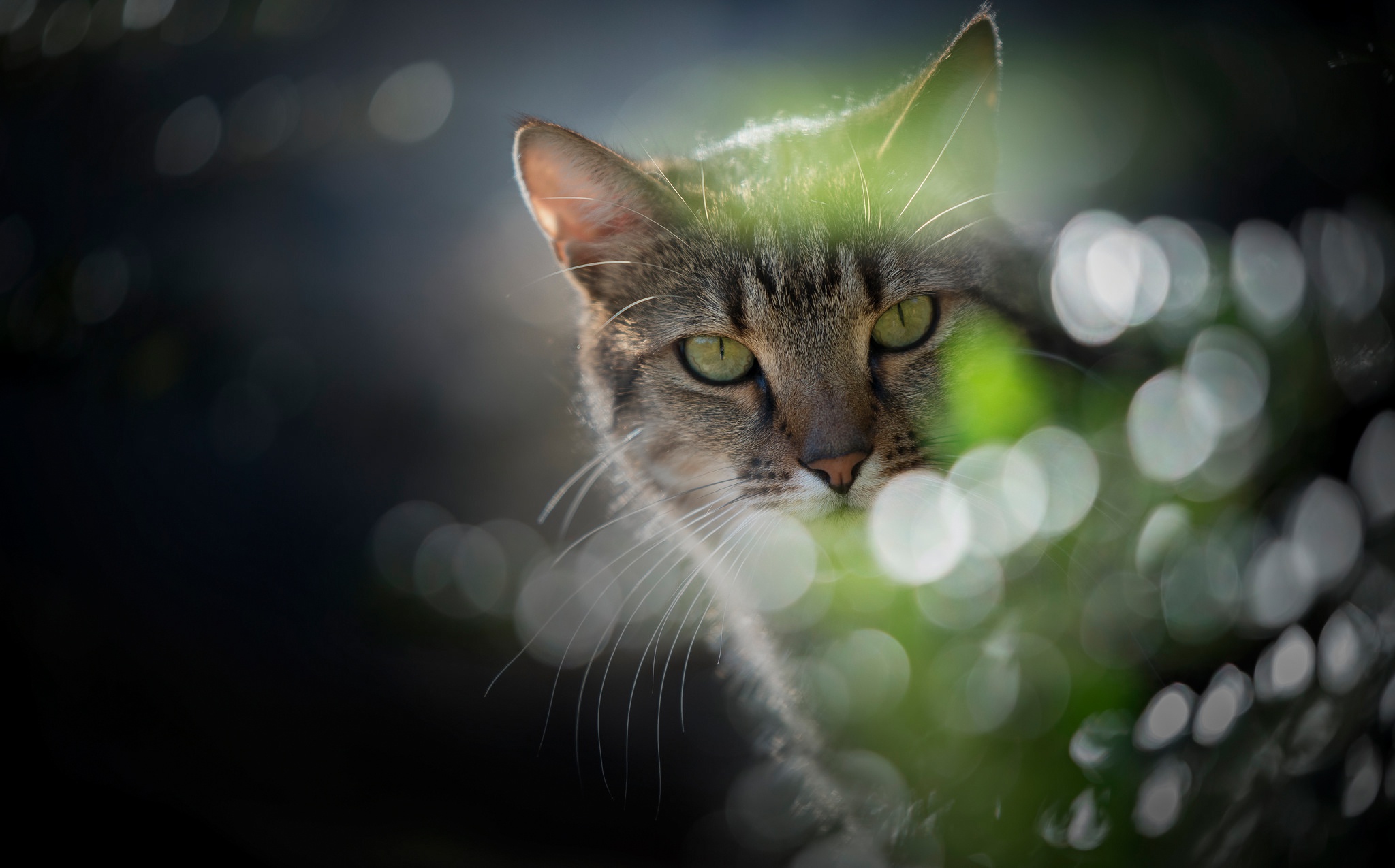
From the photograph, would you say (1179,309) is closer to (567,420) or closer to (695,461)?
(695,461)

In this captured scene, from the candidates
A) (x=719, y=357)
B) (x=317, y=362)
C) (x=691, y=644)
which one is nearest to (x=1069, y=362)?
(x=719, y=357)

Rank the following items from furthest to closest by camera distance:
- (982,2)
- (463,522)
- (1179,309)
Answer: (463,522) < (982,2) < (1179,309)

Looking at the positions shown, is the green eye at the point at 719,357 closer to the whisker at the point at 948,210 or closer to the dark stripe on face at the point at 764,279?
the dark stripe on face at the point at 764,279

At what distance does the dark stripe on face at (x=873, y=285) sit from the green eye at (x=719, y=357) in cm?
16

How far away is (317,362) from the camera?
1.39 meters

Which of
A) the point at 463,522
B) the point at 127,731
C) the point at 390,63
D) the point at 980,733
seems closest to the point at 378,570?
the point at 463,522

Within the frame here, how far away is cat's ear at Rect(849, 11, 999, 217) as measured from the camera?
750mm

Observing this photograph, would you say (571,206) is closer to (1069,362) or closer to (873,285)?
(873,285)

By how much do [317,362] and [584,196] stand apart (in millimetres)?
770

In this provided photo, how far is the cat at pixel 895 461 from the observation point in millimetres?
476

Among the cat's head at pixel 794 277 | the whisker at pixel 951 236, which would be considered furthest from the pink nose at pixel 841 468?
the whisker at pixel 951 236

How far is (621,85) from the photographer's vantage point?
105cm

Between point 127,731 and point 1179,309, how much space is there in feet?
4.82

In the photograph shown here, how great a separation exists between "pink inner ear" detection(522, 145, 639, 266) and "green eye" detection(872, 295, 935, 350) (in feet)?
1.16
